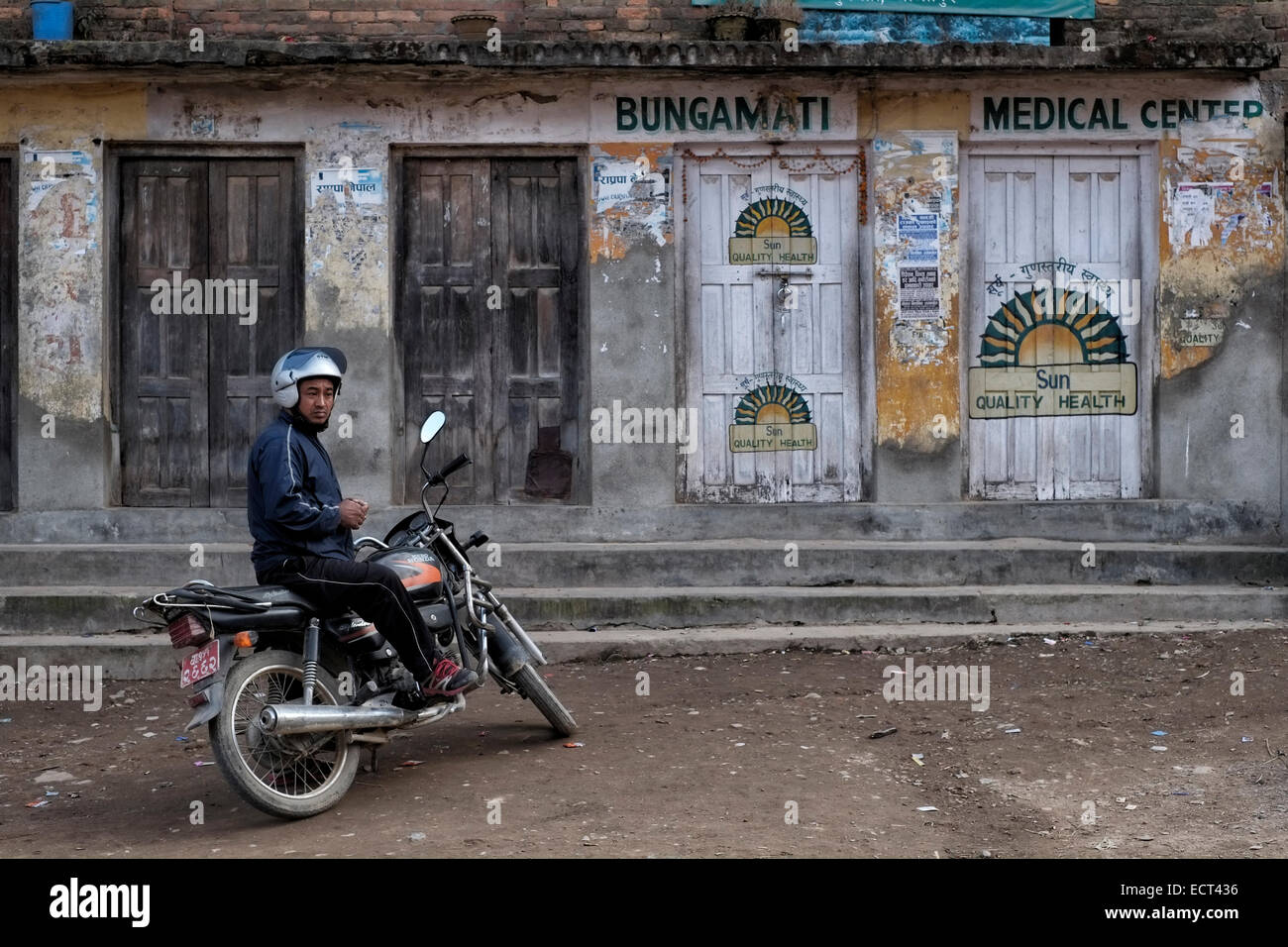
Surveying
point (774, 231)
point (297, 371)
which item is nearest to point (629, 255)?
point (774, 231)

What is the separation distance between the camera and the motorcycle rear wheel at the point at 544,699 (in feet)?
21.2

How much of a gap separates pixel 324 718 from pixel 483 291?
4.69m

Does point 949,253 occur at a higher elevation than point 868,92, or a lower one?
lower

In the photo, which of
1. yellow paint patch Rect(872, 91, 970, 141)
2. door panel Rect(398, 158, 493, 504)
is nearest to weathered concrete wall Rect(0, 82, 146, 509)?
door panel Rect(398, 158, 493, 504)

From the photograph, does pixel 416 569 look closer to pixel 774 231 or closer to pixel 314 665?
pixel 314 665

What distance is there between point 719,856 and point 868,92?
6088 millimetres

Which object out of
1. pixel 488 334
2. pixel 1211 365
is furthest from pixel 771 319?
pixel 1211 365

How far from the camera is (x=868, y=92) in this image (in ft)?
31.7

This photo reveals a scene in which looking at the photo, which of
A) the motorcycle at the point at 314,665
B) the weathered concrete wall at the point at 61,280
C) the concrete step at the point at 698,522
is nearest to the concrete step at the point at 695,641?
the concrete step at the point at 698,522

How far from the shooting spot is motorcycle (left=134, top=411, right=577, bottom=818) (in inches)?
216

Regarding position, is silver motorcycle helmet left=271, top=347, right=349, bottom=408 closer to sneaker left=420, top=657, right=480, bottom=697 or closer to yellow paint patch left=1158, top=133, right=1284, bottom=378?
sneaker left=420, top=657, right=480, bottom=697

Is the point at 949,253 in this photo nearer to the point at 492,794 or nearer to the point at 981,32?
the point at 981,32

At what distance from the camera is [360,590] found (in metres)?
5.72

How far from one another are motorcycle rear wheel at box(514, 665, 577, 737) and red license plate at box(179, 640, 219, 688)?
1422 mm
